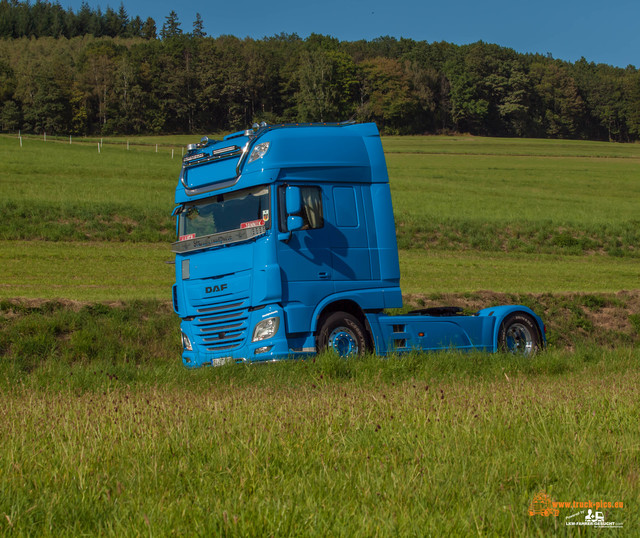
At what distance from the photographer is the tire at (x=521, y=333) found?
1352cm

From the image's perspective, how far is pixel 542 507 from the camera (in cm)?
388

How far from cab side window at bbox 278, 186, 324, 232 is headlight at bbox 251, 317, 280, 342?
5.08ft

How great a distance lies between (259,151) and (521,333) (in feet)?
20.6

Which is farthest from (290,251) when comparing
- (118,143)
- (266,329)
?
(118,143)

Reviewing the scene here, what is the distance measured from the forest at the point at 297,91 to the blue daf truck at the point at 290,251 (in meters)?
87.1

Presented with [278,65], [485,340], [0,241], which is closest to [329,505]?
[485,340]

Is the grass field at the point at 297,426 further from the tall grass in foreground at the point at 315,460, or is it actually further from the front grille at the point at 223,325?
the front grille at the point at 223,325

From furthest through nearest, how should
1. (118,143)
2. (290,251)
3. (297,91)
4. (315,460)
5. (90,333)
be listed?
(297,91)
(118,143)
(90,333)
(290,251)
(315,460)

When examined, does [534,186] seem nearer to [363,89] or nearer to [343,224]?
[343,224]

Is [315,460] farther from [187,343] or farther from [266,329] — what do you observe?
[187,343]

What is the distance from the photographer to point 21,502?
394 cm

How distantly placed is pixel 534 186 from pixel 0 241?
138 feet

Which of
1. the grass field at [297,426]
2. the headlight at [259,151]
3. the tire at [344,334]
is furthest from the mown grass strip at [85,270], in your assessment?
the tire at [344,334]

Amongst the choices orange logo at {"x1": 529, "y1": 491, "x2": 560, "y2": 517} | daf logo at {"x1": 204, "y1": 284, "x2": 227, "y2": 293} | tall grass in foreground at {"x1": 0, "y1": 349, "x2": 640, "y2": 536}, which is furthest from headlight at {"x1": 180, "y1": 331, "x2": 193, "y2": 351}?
orange logo at {"x1": 529, "y1": 491, "x2": 560, "y2": 517}
